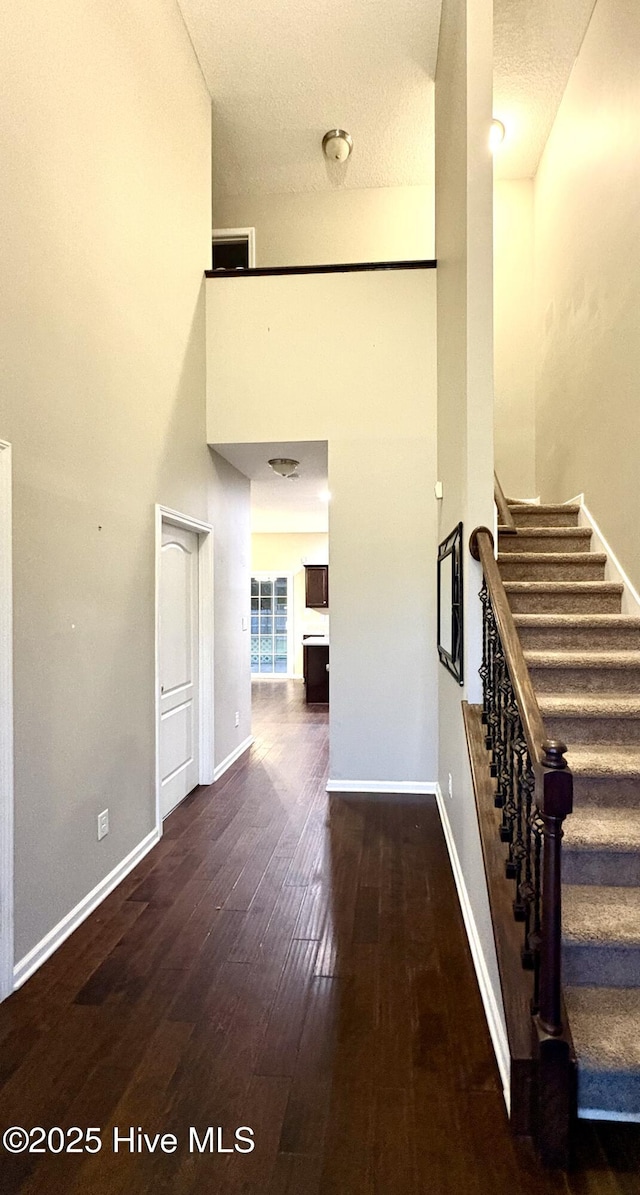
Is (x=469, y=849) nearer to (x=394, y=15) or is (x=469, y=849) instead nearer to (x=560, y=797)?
(x=560, y=797)

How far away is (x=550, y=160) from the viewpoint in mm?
4902

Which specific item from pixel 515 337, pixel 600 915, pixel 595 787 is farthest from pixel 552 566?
pixel 515 337

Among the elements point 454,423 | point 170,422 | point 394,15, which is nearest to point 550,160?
point 394,15

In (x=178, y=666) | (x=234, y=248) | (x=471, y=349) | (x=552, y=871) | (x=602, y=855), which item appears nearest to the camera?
(x=552, y=871)

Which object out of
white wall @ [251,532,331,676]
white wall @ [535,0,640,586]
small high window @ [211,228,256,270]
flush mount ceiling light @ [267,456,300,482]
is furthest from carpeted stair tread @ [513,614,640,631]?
white wall @ [251,532,331,676]

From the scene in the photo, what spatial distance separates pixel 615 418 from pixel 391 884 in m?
2.85

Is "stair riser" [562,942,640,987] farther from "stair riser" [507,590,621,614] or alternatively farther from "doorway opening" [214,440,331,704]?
"doorway opening" [214,440,331,704]

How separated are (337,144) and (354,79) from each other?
0.59m

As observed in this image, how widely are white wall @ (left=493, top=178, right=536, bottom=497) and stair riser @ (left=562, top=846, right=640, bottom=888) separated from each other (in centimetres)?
400

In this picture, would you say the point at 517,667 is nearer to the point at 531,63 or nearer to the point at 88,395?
the point at 88,395

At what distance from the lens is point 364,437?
422 centimetres

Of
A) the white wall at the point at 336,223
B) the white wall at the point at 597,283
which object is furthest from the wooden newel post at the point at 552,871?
the white wall at the point at 336,223

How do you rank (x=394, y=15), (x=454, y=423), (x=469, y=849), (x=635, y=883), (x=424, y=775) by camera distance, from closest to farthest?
(x=635, y=883) < (x=469, y=849) < (x=454, y=423) < (x=394, y=15) < (x=424, y=775)

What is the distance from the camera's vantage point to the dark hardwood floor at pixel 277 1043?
1.47 metres
